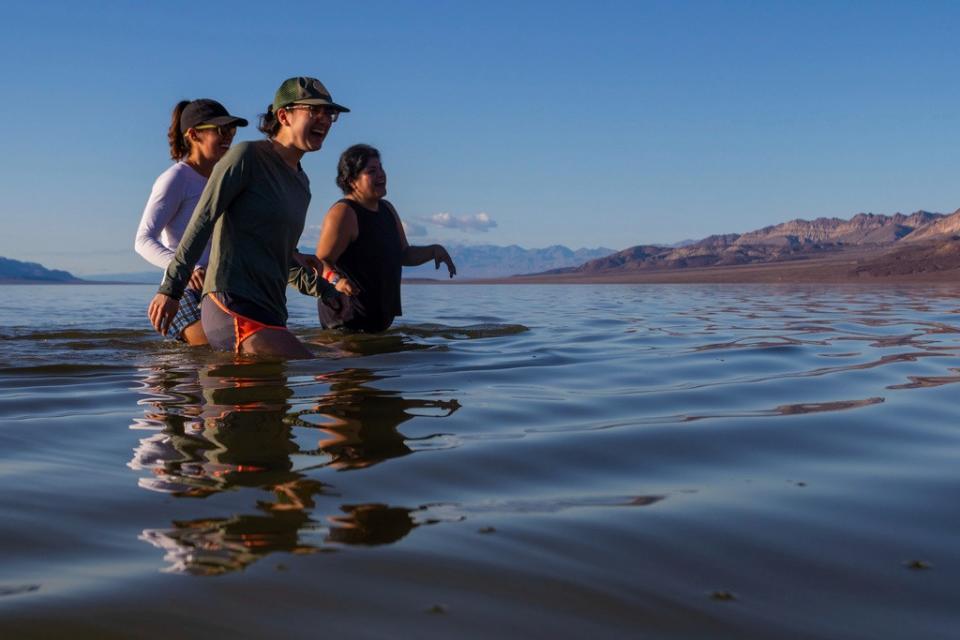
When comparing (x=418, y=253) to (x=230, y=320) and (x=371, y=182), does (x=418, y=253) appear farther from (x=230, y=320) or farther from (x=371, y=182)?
(x=230, y=320)

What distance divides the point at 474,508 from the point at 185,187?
449cm

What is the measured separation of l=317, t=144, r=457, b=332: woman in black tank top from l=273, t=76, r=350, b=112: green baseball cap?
72.7 inches

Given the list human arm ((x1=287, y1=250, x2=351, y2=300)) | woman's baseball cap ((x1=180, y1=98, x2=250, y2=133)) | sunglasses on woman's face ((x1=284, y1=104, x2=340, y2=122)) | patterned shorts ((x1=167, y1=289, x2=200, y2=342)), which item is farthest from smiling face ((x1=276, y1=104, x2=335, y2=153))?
patterned shorts ((x1=167, y1=289, x2=200, y2=342))

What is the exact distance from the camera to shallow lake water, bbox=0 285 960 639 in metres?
1.51

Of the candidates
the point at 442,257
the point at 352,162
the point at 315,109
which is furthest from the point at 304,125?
the point at 442,257

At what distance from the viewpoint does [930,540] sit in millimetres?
1978

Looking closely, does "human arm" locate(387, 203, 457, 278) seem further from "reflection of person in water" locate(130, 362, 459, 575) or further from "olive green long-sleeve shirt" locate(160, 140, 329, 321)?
"reflection of person in water" locate(130, 362, 459, 575)

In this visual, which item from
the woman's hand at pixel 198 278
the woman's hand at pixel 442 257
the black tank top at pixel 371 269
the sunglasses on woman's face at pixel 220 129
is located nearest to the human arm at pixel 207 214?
the woman's hand at pixel 198 278

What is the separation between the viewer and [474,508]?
220cm

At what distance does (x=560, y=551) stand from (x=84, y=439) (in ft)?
6.68

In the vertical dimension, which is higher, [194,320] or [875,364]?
[194,320]

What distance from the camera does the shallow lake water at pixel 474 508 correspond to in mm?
1514

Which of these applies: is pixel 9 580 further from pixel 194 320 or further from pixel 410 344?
pixel 410 344

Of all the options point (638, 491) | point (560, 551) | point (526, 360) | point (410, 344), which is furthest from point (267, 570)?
point (410, 344)
